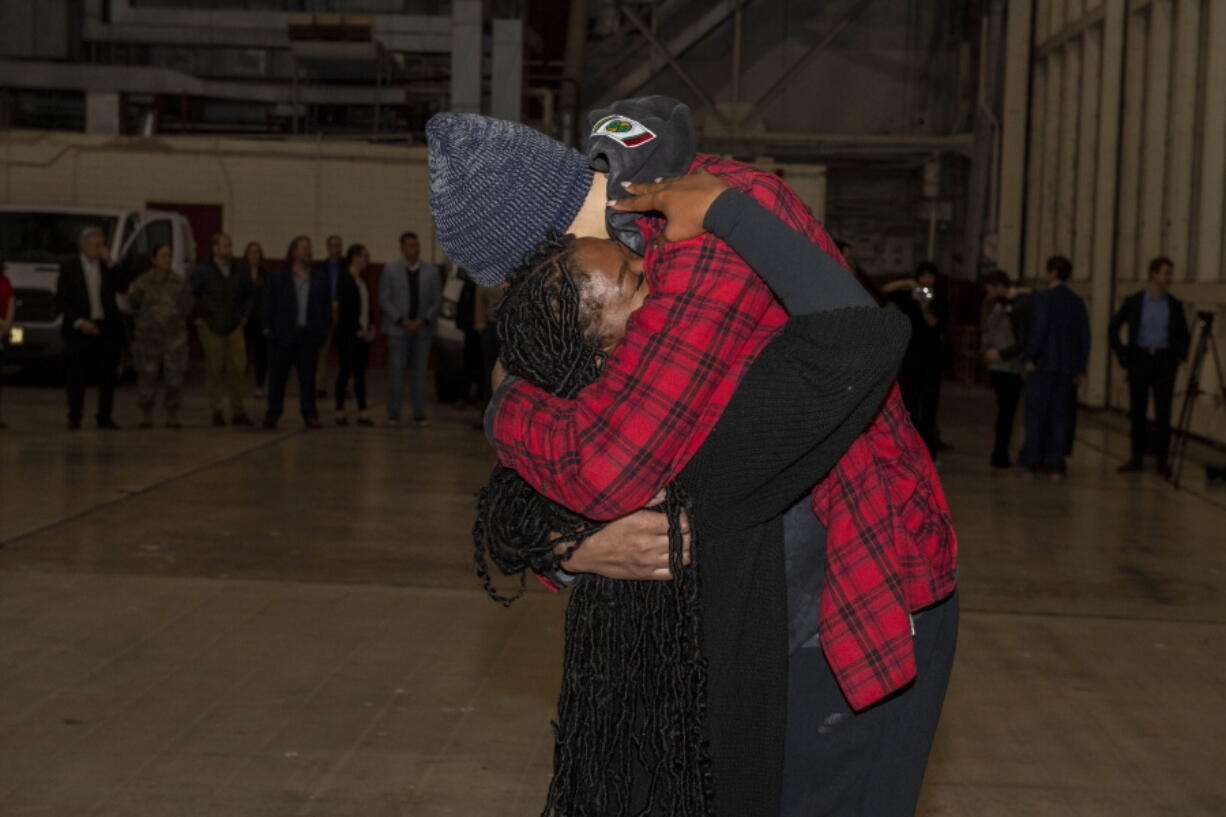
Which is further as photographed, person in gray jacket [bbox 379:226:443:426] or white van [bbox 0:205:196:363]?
white van [bbox 0:205:196:363]

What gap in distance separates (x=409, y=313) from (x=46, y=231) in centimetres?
698

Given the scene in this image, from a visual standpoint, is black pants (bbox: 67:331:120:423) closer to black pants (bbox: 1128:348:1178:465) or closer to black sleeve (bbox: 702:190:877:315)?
black pants (bbox: 1128:348:1178:465)

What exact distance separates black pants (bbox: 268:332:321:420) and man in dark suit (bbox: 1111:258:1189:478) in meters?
7.13

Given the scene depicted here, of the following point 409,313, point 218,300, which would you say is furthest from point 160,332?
point 409,313

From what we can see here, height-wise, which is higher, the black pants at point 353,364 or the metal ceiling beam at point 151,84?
the metal ceiling beam at point 151,84

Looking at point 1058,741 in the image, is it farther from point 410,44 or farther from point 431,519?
point 410,44

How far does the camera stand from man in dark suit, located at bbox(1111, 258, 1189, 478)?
1395 centimetres

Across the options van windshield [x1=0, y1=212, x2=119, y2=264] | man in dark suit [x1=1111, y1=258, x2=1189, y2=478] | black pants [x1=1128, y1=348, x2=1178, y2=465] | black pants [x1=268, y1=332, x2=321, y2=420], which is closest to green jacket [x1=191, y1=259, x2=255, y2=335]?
black pants [x1=268, y1=332, x2=321, y2=420]

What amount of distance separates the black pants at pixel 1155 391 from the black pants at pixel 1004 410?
0.93 meters

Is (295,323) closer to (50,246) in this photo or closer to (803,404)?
(50,246)

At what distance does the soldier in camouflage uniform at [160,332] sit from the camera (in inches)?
628

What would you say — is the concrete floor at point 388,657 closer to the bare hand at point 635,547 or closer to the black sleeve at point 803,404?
the bare hand at point 635,547

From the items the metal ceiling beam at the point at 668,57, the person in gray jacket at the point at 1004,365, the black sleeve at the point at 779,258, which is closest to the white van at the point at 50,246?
the metal ceiling beam at the point at 668,57

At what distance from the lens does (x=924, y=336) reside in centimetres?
1403
